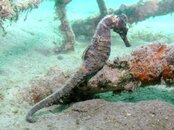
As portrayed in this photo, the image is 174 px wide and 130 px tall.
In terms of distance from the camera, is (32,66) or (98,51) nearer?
(98,51)

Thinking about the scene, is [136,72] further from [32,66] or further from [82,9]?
[82,9]

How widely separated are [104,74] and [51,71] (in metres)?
2.75

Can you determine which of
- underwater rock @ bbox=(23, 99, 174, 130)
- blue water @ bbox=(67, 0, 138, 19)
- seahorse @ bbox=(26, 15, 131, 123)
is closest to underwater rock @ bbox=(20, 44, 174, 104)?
seahorse @ bbox=(26, 15, 131, 123)

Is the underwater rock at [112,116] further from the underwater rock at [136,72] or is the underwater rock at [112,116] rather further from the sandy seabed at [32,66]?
the underwater rock at [136,72]

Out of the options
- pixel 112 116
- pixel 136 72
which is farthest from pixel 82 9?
pixel 112 116

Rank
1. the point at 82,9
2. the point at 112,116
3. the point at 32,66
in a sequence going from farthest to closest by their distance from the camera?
the point at 82,9
the point at 32,66
the point at 112,116

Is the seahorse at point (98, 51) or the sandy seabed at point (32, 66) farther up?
the seahorse at point (98, 51)

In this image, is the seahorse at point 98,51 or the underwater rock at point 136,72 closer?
the underwater rock at point 136,72

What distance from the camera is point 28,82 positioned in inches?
284

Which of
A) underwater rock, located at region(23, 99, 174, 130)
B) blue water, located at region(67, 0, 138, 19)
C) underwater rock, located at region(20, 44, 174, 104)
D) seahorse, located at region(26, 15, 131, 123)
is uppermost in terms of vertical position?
seahorse, located at region(26, 15, 131, 123)

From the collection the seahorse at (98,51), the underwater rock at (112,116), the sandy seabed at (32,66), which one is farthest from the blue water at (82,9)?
the underwater rock at (112,116)

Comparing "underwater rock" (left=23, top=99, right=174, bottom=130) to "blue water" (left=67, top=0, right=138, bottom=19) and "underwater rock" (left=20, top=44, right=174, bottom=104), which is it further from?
"blue water" (left=67, top=0, right=138, bottom=19)

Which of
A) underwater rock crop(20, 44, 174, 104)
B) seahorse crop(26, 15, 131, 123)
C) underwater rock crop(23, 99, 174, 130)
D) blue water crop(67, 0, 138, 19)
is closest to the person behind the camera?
underwater rock crop(23, 99, 174, 130)

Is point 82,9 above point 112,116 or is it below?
below
